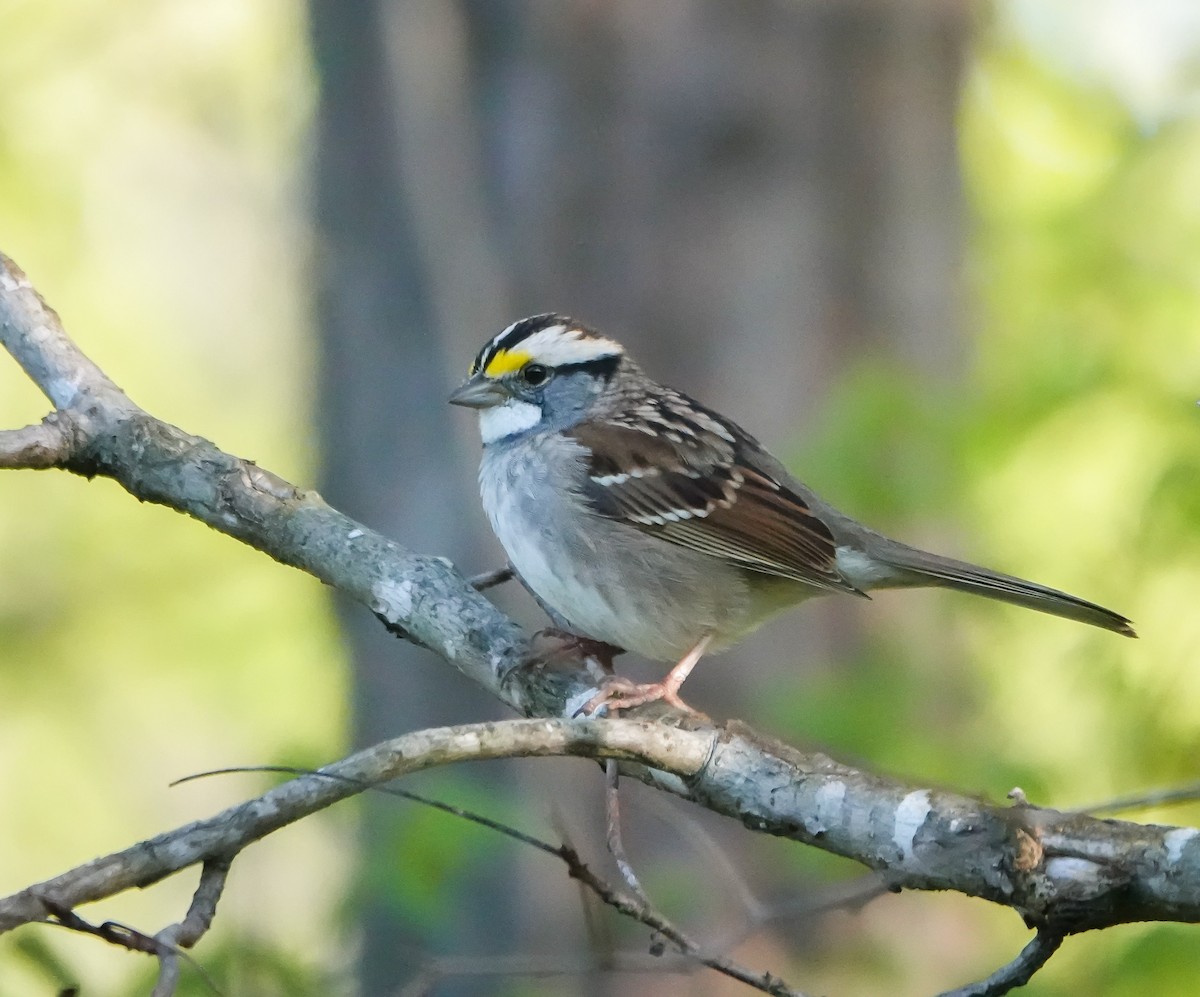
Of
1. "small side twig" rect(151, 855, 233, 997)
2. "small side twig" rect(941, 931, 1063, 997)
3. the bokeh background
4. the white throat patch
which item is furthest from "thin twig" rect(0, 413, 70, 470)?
"small side twig" rect(941, 931, 1063, 997)

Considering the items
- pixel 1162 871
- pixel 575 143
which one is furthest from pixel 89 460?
pixel 575 143

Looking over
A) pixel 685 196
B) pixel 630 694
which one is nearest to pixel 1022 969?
pixel 630 694

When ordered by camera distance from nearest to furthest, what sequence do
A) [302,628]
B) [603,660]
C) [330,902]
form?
[603,660]
[330,902]
[302,628]

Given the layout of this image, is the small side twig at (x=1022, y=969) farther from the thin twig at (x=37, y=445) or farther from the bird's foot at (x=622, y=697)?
the thin twig at (x=37, y=445)

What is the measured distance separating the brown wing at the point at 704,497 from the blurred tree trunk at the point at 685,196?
133 centimetres

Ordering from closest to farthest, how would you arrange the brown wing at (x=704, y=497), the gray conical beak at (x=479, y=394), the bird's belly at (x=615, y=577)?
the bird's belly at (x=615, y=577) < the brown wing at (x=704, y=497) < the gray conical beak at (x=479, y=394)

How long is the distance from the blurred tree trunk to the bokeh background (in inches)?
0.5

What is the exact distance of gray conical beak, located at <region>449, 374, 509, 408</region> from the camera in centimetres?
414

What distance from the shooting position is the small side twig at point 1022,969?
2.13 meters

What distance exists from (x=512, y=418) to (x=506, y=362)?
0.17m

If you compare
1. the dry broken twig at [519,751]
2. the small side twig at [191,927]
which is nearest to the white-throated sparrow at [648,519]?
the dry broken twig at [519,751]

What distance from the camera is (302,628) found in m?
8.97

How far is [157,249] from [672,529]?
764 cm

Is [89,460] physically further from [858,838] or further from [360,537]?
[858,838]
